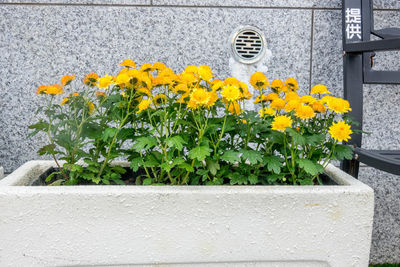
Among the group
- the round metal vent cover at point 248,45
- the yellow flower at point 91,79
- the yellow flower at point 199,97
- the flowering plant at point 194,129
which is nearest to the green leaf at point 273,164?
the flowering plant at point 194,129

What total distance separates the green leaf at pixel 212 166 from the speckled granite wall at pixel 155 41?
86 cm

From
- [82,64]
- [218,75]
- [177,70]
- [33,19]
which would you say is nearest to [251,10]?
[218,75]

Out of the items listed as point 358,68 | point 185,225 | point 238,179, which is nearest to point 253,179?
point 238,179

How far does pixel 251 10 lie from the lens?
6.52 feet

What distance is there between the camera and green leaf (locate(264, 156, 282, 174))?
123cm

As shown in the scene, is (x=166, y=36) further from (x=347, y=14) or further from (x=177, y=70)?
(x=347, y=14)

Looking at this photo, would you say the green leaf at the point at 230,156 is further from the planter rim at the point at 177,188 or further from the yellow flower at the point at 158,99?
the yellow flower at the point at 158,99

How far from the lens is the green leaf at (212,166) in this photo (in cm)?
124

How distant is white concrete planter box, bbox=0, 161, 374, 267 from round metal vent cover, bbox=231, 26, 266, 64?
100 centimetres

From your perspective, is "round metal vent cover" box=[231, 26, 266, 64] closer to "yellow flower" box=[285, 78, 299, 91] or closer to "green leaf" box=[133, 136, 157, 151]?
"yellow flower" box=[285, 78, 299, 91]

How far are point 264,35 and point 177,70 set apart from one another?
517 mm

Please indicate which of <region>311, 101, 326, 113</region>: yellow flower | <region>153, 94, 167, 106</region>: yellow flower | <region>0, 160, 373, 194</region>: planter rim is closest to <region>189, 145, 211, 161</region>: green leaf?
<region>0, 160, 373, 194</region>: planter rim

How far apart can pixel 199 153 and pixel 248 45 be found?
3.37 ft

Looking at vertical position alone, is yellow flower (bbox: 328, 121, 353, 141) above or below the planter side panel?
above
